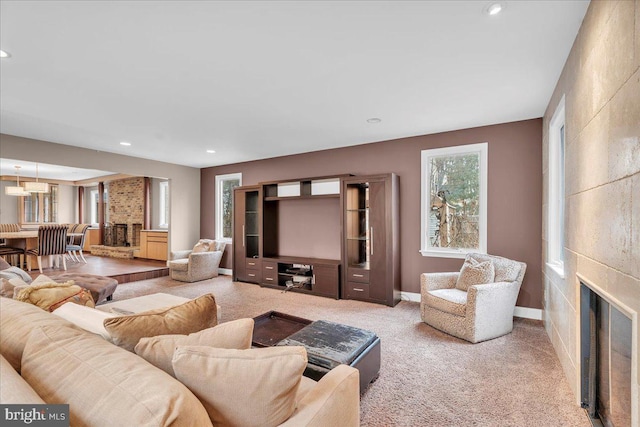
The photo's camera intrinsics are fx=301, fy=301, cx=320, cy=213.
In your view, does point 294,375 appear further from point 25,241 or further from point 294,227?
point 25,241

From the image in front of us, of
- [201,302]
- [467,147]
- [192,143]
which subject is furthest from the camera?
[192,143]

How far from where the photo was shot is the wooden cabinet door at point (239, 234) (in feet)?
19.5

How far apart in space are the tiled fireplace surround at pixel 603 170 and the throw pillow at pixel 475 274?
77 cm

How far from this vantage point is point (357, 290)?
4.57m

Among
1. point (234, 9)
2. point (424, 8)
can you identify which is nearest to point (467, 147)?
point (424, 8)

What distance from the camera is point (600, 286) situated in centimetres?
164

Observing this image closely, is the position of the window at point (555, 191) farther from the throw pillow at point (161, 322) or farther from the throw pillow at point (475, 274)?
the throw pillow at point (161, 322)

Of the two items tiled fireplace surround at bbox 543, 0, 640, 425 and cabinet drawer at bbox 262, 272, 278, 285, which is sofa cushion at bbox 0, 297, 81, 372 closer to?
tiled fireplace surround at bbox 543, 0, 640, 425

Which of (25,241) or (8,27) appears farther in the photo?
(25,241)

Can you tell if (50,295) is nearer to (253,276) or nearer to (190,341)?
(190,341)

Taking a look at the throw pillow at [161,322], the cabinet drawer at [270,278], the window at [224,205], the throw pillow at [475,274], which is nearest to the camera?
the throw pillow at [161,322]

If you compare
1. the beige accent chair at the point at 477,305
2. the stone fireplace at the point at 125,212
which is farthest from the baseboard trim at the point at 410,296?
the stone fireplace at the point at 125,212

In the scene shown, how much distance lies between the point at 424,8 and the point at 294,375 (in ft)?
6.75

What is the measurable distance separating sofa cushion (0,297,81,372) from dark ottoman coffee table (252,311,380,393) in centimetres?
131
